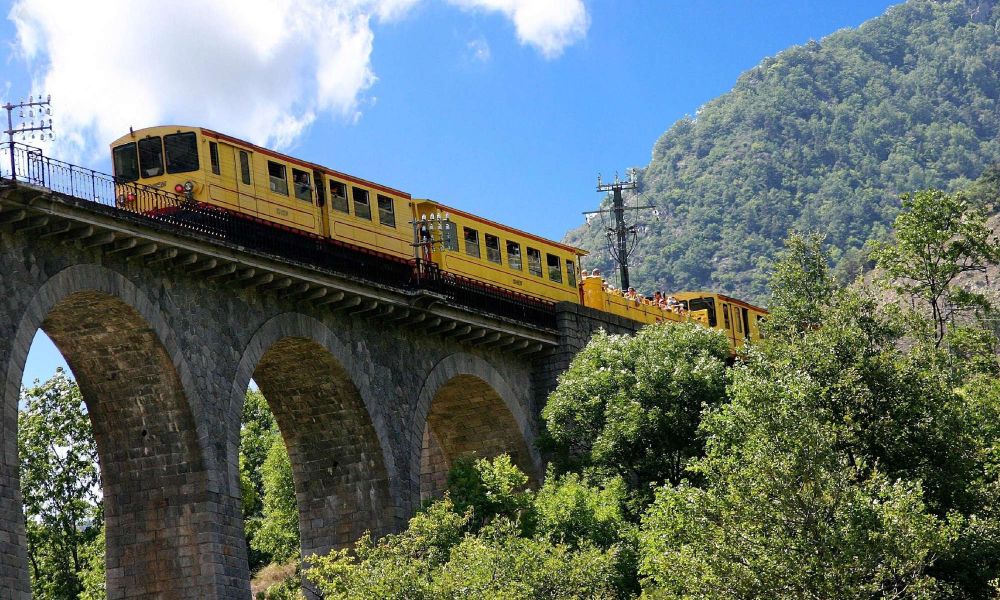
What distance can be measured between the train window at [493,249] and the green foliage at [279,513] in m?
17.3

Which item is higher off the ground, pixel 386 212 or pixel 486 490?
pixel 386 212

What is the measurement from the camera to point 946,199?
192 ft

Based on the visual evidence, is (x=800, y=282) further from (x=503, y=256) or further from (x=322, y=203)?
(x=322, y=203)

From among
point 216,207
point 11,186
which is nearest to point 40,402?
point 216,207

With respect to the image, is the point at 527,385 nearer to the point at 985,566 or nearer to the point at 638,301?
the point at 638,301

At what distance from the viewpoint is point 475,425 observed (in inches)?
2217

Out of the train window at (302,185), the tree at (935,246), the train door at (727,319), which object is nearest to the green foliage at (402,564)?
the train window at (302,185)

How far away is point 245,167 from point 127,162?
10.5ft

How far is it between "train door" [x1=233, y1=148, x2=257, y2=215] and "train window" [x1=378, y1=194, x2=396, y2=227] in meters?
6.16

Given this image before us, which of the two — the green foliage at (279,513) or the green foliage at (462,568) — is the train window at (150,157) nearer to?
the green foliage at (462,568)

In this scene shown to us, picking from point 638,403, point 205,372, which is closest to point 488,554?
point 205,372

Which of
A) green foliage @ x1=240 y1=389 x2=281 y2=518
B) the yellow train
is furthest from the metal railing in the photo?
green foliage @ x1=240 y1=389 x2=281 y2=518

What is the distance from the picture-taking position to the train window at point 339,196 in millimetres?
49500

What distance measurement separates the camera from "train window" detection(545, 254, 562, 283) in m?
60.2
